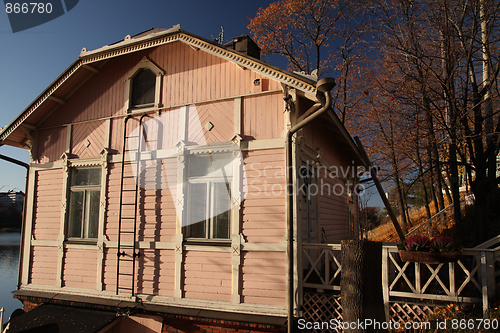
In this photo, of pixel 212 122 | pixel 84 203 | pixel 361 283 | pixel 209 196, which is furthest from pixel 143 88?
pixel 361 283

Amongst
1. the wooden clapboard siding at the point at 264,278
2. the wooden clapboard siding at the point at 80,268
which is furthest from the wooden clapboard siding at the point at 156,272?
the wooden clapboard siding at the point at 264,278

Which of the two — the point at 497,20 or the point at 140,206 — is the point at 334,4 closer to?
the point at 497,20

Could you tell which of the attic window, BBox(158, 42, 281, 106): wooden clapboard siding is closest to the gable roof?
BBox(158, 42, 281, 106): wooden clapboard siding

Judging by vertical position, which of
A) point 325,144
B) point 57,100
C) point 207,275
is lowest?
point 207,275

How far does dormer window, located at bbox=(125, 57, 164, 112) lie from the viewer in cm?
817

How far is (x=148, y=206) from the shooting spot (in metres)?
7.61

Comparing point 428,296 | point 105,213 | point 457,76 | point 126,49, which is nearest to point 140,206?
point 105,213

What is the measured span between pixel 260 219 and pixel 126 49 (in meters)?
5.30

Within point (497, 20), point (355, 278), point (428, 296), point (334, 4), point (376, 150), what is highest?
point (334, 4)

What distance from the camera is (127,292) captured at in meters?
7.50

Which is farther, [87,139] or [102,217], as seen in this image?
[87,139]

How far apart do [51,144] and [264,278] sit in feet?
23.4

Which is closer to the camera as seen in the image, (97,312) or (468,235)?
(97,312)

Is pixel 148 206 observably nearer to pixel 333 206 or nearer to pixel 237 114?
pixel 237 114
